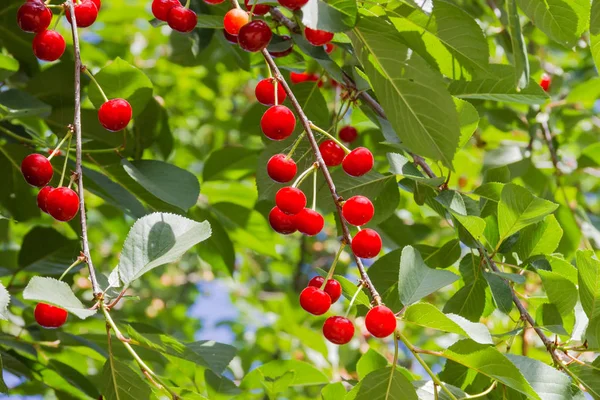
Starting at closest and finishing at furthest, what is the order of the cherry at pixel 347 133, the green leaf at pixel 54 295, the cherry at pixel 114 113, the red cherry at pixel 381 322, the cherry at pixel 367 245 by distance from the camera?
the green leaf at pixel 54 295
the red cherry at pixel 381 322
the cherry at pixel 367 245
the cherry at pixel 114 113
the cherry at pixel 347 133

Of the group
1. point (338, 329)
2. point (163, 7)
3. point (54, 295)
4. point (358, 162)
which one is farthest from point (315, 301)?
point (163, 7)

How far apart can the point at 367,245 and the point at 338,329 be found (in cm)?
15

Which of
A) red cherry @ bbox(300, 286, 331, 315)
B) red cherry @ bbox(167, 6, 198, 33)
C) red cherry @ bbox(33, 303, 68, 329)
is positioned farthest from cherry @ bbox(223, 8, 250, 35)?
red cherry @ bbox(33, 303, 68, 329)

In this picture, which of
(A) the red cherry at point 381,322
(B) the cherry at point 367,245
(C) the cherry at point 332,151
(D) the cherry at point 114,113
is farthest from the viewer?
(C) the cherry at point 332,151

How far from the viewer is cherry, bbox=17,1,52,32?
4.36ft

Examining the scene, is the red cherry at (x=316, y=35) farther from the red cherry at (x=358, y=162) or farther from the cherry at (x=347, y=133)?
the cherry at (x=347, y=133)

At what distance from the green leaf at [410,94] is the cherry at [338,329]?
31cm

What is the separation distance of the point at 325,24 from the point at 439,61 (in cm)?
36

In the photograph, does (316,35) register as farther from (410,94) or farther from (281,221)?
(281,221)

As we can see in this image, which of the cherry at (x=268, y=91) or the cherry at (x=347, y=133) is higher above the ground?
the cherry at (x=268, y=91)

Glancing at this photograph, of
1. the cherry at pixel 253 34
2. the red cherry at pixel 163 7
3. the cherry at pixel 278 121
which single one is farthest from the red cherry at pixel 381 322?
the red cherry at pixel 163 7

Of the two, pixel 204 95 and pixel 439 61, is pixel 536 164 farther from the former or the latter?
pixel 204 95

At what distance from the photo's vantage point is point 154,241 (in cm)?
120

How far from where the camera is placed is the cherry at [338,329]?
1172 mm
